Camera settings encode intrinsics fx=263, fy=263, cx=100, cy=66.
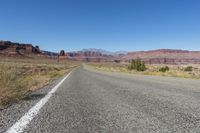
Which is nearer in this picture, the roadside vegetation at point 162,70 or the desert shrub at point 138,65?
the roadside vegetation at point 162,70

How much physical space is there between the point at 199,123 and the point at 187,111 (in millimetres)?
1300

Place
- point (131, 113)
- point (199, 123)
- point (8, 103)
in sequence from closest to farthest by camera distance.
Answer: point (199, 123), point (131, 113), point (8, 103)

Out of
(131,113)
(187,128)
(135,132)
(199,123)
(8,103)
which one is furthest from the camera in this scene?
(8,103)

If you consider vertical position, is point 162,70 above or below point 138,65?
below

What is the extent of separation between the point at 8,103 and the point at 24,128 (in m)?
3.28

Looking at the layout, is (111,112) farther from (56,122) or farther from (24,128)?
(24,128)

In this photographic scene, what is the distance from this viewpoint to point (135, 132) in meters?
3.95

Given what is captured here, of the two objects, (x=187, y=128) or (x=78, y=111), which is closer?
(x=187, y=128)

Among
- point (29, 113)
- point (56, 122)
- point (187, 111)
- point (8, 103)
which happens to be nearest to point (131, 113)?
point (187, 111)

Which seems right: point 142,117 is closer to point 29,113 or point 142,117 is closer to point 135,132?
point 135,132

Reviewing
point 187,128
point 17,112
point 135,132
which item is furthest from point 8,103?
point 187,128

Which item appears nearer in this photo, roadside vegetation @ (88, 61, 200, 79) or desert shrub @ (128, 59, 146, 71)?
roadside vegetation @ (88, 61, 200, 79)

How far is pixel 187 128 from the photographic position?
4.23 metres

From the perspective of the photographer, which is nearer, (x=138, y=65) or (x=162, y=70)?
(x=162, y=70)
